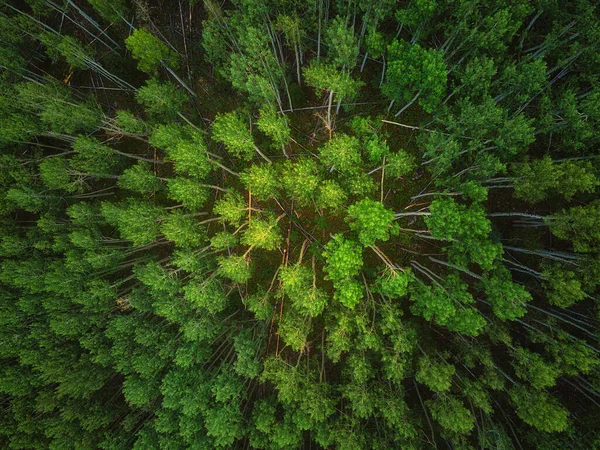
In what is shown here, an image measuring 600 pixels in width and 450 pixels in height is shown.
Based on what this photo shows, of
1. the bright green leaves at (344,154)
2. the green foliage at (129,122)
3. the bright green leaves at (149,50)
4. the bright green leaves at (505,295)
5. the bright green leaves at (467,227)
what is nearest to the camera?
the bright green leaves at (505,295)

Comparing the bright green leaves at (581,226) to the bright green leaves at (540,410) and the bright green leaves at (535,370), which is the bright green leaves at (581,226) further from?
the bright green leaves at (540,410)

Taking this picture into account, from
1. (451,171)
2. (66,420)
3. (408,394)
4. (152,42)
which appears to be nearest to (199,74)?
(152,42)

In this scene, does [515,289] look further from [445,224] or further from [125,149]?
[125,149]

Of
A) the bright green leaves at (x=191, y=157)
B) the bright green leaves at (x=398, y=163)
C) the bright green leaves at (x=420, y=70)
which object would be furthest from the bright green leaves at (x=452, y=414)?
the bright green leaves at (x=191, y=157)

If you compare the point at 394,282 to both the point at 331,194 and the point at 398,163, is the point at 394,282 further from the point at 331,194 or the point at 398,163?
the point at 398,163

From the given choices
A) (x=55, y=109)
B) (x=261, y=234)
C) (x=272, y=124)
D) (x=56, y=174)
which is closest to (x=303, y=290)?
(x=261, y=234)

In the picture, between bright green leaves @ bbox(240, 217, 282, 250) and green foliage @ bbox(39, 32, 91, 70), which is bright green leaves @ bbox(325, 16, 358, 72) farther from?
green foliage @ bbox(39, 32, 91, 70)
